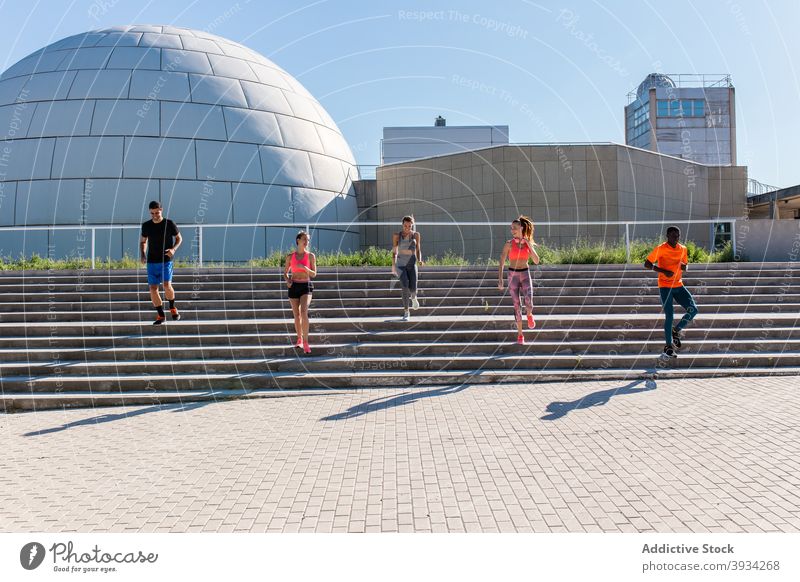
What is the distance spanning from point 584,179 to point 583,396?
1627 centimetres

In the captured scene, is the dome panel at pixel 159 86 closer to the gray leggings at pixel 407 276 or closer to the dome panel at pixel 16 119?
the dome panel at pixel 16 119

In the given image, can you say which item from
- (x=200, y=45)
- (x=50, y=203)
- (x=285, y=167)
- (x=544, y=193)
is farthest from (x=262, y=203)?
(x=544, y=193)

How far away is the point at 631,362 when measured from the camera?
847cm

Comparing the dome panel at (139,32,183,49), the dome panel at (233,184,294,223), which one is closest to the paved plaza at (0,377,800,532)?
the dome panel at (233,184,294,223)

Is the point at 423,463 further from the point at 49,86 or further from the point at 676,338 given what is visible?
the point at 49,86

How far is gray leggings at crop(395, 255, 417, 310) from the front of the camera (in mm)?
9711

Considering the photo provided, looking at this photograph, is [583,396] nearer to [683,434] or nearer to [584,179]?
[683,434]

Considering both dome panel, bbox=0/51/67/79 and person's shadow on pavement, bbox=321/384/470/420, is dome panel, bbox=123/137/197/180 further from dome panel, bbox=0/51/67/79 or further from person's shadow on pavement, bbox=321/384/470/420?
person's shadow on pavement, bbox=321/384/470/420

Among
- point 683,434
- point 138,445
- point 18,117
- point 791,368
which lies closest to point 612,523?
point 683,434

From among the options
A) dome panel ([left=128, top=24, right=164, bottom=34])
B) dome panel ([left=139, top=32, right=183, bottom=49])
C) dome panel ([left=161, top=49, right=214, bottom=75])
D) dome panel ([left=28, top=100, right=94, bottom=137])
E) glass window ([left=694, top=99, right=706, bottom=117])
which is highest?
glass window ([left=694, top=99, right=706, bottom=117])

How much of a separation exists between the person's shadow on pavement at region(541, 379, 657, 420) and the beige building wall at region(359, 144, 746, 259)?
13.2 m

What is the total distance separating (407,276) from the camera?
9.90 metres

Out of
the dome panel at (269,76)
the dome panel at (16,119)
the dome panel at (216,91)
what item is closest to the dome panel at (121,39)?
the dome panel at (216,91)
